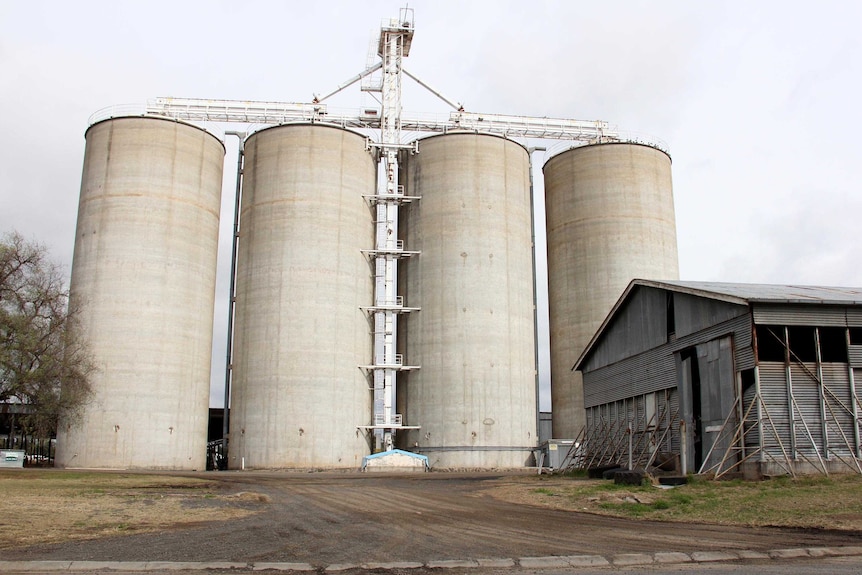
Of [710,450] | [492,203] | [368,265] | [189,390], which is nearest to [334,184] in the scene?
[368,265]

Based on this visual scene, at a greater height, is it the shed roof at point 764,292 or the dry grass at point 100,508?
the shed roof at point 764,292

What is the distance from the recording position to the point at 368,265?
5859 cm

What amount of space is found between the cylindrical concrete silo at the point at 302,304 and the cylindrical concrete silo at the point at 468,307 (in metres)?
3.71

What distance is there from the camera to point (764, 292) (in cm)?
3070

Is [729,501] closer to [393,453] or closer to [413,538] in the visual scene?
[413,538]

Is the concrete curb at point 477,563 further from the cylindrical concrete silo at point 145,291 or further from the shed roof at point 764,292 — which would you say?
the cylindrical concrete silo at point 145,291

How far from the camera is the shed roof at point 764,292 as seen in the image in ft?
92.5

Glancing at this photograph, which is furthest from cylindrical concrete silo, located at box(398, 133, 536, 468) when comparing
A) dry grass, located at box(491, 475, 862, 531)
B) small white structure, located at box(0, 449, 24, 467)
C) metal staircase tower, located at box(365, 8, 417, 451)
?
dry grass, located at box(491, 475, 862, 531)

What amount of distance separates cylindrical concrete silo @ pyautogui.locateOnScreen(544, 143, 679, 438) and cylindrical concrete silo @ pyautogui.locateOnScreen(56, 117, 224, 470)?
25.8 meters

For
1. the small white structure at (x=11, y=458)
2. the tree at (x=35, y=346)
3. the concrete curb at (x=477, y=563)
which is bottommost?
the concrete curb at (x=477, y=563)

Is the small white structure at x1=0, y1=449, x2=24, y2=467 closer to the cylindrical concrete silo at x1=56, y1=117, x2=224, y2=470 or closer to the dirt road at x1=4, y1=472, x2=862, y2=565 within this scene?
the cylindrical concrete silo at x1=56, y1=117, x2=224, y2=470

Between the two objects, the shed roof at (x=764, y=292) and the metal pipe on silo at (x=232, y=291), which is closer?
the shed roof at (x=764, y=292)

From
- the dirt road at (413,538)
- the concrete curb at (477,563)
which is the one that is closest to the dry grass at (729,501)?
the dirt road at (413,538)

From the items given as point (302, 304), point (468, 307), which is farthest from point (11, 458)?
point (468, 307)
